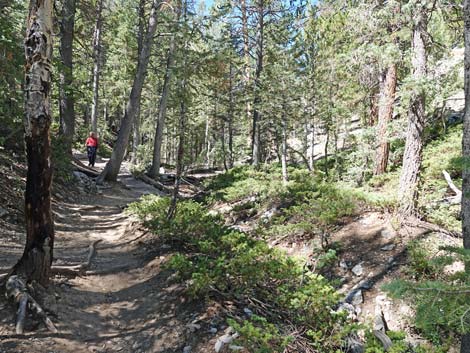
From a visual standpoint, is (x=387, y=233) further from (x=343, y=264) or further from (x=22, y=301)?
(x=22, y=301)

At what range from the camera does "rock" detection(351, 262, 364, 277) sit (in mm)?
6707

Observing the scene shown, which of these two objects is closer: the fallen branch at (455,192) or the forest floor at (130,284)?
the forest floor at (130,284)

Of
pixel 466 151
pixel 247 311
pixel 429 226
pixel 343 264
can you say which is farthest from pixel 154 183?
pixel 466 151

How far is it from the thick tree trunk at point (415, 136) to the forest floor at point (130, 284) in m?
0.69

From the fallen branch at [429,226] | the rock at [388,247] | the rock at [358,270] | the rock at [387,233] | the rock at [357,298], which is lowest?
the rock at [357,298]

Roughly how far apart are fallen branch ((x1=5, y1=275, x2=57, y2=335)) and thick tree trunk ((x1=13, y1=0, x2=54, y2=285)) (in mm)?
190

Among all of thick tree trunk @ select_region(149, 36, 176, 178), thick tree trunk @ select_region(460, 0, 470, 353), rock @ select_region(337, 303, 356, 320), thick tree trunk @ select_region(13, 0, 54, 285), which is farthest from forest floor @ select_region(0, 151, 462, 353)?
thick tree trunk @ select_region(149, 36, 176, 178)

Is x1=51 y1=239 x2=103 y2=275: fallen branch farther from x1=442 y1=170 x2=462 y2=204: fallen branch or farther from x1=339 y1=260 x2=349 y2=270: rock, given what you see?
x1=442 y1=170 x2=462 y2=204: fallen branch

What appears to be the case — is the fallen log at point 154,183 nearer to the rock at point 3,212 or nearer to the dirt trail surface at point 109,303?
the dirt trail surface at point 109,303

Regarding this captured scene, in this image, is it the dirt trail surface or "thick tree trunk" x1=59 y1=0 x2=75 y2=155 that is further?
"thick tree trunk" x1=59 y1=0 x2=75 y2=155

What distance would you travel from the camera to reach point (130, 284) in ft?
20.8

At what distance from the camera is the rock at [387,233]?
7.38m

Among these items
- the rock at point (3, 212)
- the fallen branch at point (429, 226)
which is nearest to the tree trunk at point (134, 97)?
the rock at point (3, 212)

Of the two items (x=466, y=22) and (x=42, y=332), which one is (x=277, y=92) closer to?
(x=466, y=22)
